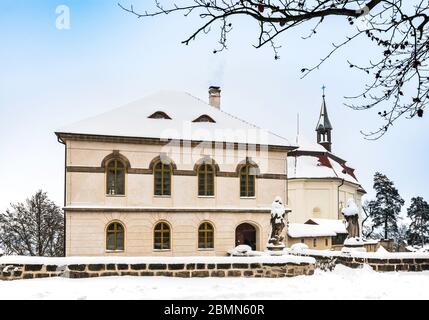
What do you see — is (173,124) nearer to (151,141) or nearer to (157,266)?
(151,141)

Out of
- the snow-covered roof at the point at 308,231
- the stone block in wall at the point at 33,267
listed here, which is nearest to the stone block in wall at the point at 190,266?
the stone block in wall at the point at 33,267

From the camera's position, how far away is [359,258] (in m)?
15.5

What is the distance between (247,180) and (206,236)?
347 cm

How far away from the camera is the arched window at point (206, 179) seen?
22.4 metres

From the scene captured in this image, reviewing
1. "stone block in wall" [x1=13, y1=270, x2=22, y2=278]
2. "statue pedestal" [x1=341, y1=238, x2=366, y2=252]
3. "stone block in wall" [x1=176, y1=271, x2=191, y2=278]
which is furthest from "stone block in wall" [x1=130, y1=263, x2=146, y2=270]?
"statue pedestal" [x1=341, y1=238, x2=366, y2=252]

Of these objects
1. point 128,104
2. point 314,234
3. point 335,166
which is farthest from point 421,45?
point 335,166

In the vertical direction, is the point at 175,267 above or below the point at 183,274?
above

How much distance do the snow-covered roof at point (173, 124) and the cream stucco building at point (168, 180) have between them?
5cm

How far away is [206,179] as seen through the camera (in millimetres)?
22438

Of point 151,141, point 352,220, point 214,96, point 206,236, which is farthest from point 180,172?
point 352,220

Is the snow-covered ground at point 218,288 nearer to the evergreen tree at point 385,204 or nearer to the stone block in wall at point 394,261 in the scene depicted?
the stone block in wall at point 394,261

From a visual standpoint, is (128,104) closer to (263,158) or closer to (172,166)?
(172,166)

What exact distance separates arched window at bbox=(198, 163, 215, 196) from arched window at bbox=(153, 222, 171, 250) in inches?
92.4

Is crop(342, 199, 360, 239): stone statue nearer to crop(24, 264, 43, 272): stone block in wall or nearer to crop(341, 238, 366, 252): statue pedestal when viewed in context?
crop(341, 238, 366, 252): statue pedestal
